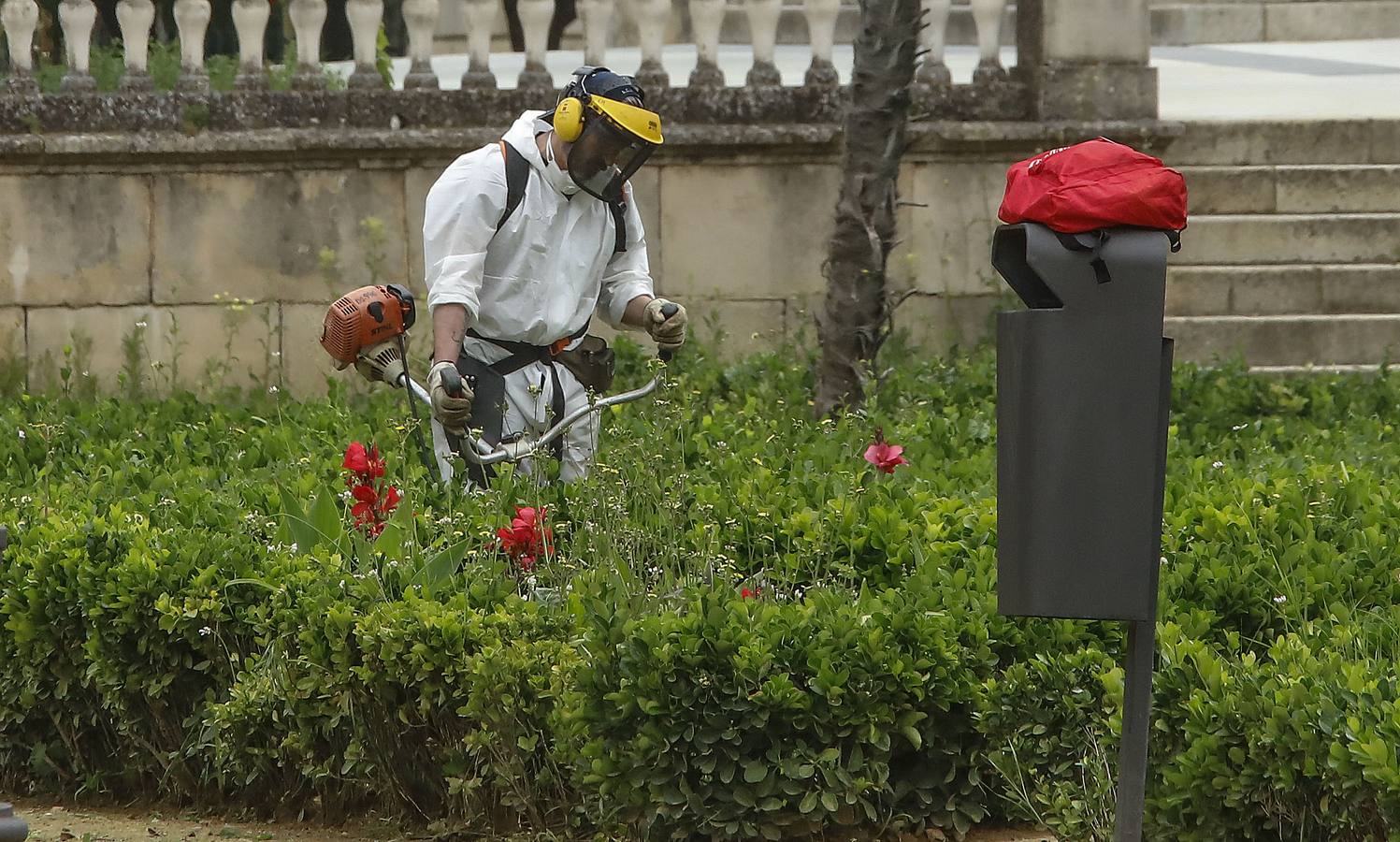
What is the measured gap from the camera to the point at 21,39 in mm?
9922

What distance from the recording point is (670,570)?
486 centimetres

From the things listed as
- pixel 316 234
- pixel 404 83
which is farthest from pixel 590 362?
pixel 404 83

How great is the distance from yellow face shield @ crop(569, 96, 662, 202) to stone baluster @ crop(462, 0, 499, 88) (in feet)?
14.8

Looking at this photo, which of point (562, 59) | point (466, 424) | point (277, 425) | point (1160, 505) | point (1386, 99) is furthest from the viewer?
point (562, 59)

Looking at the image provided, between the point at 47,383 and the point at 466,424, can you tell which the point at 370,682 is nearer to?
the point at 466,424

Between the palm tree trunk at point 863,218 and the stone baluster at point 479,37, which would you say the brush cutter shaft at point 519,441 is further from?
the stone baluster at point 479,37

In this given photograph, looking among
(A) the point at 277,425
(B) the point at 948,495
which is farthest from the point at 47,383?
(B) the point at 948,495

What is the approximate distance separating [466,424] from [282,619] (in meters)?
0.97

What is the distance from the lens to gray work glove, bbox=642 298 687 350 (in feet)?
18.9

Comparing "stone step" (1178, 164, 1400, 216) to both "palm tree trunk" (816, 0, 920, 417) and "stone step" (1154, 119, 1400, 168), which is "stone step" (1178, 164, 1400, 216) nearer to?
"stone step" (1154, 119, 1400, 168)

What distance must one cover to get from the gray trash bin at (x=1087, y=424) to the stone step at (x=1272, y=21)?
15.8 m

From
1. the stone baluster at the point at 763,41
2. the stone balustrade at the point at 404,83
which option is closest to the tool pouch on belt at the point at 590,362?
the stone balustrade at the point at 404,83

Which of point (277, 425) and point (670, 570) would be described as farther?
point (277, 425)

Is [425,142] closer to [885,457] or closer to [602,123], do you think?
[602,123]
